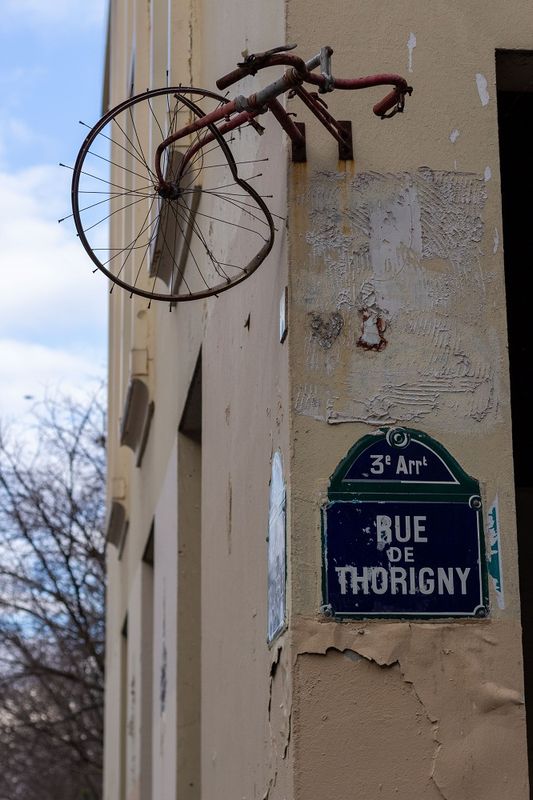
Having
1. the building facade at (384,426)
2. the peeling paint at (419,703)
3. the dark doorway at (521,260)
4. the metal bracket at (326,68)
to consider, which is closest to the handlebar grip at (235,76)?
the metal bracket at (326,68)

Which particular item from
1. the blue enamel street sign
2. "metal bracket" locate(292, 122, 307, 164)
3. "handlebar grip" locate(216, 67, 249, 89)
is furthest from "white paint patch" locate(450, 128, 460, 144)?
the blue enamel street sign

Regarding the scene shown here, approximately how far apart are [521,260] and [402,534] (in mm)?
2864

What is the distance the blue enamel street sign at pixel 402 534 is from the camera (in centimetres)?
395

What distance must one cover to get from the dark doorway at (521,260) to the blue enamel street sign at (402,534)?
56.5 inches

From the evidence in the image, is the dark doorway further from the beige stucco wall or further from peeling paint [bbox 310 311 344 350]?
peeling paint [bbox 310 311 344 350]

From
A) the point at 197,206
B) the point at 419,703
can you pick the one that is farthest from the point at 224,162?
the point at 419,703

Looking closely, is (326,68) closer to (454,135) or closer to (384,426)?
(454,135)

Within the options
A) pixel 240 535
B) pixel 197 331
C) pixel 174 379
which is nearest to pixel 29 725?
pixel 174 379

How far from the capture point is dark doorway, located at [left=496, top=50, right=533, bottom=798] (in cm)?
484

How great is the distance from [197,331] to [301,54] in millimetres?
2905

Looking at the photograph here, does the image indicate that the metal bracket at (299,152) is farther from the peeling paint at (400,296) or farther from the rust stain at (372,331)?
the rust stain at (372,331)

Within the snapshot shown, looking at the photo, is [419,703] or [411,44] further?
[411,44]

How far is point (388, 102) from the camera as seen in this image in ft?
13.6

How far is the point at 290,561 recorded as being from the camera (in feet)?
13.0
